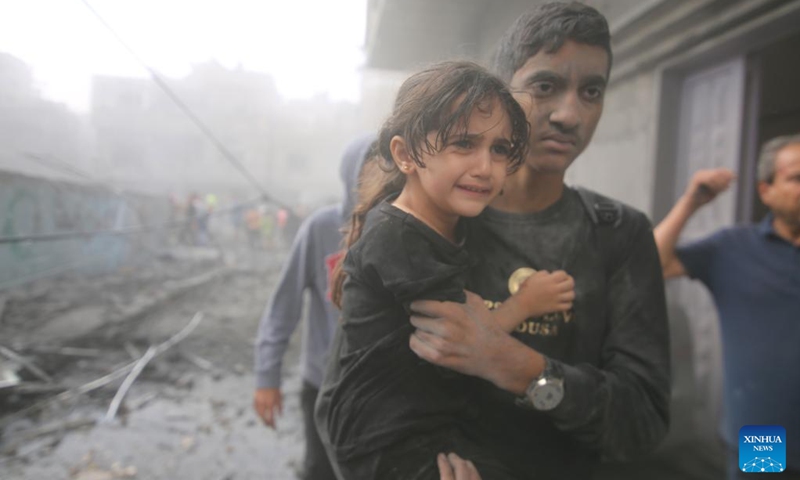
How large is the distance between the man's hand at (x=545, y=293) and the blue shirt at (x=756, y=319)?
1.44 m

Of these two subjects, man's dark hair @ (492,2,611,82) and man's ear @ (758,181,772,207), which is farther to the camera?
man's ear @ (758,181,772,207)

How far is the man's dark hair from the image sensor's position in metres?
0.87

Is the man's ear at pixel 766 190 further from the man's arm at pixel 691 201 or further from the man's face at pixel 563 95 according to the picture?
the man's face at pixel 563 95

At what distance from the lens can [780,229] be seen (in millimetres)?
1996

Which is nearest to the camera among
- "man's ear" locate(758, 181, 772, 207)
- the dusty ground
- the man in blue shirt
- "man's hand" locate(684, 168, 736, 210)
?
"man's hand" locate(684, 168, 736, 210)

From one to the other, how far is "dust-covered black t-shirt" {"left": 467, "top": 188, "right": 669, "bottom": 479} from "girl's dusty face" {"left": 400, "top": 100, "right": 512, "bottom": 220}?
0.62 feet

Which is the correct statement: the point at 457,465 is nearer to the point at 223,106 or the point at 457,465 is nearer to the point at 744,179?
the point at 744,179

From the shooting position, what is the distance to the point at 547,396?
0.84 meters

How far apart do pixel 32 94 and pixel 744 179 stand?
4527 millimetres

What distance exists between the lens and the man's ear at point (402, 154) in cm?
81

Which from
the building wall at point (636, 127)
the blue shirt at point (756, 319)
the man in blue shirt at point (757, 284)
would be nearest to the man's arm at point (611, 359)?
the man in blue shirt at point (757, 284)

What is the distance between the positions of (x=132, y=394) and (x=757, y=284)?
5.19m

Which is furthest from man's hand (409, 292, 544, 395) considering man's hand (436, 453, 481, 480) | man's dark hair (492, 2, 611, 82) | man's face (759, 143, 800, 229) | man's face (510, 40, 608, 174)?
man's face (759, 143, 800, 229)

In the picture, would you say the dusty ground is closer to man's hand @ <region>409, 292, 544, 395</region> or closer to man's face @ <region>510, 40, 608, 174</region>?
man's hand @ <region>409, 292, 544, 395</region>
